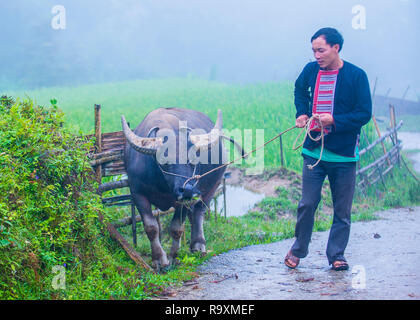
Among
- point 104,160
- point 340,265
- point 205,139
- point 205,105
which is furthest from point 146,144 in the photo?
point 205,105

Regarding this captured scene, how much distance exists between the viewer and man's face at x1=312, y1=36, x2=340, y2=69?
4.27 m

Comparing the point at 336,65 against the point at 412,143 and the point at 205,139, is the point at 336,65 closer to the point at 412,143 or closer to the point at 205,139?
the point at 205,139

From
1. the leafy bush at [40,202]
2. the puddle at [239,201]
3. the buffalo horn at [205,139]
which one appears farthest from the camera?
the puddle at [239,201]

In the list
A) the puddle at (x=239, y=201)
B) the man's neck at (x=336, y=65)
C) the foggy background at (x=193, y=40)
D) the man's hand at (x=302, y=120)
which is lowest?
the puddle at (x=239, y=201)

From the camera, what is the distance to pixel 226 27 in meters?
56.6

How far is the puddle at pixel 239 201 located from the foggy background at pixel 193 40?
23937 millimetres

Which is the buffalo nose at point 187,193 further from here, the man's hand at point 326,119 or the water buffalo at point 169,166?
the man's hand at point 326,119

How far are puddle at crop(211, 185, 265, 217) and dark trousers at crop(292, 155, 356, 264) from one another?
3992 mm

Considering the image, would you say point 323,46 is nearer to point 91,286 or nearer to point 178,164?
point 178,164

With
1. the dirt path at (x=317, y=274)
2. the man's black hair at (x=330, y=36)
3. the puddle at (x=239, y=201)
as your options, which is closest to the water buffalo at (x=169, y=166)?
the dirt path at (x=317, y=274)

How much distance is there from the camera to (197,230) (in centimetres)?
598

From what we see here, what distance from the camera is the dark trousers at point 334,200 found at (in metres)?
4.41

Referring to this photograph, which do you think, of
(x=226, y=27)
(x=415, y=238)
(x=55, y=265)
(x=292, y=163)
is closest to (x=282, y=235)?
(x=415, y=238)
